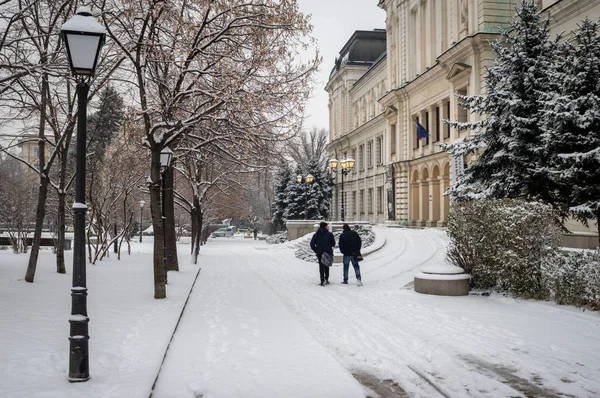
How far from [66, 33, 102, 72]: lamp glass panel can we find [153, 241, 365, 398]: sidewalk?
357 centimetres

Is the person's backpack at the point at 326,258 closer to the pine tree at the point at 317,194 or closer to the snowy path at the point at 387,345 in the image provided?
the snowy path at the point at 387,345

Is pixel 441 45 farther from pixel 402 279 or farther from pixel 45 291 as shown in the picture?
pixel 45 291

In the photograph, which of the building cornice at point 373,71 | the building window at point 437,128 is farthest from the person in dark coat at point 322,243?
the building cornice at point 373,71

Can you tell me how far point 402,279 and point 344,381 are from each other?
454 inches

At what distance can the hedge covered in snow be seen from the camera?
1054 centimetres

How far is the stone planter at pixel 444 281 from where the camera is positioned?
12.5 m

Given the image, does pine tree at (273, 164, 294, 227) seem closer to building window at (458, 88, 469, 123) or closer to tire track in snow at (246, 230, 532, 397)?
building window at (458, 88, 469, 123)

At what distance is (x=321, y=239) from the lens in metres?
15.1

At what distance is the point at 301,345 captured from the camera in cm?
732

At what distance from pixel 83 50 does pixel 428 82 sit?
32996mm

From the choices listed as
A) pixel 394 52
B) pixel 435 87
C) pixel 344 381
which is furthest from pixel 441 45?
pixel 344 381

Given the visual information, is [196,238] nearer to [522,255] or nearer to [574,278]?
[522,255]

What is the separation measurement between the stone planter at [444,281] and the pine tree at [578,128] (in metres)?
4.58

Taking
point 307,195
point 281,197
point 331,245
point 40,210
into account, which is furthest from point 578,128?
point 281,197
